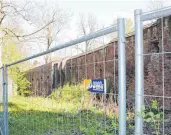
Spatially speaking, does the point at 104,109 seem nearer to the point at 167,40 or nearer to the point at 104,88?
the point at 104,88

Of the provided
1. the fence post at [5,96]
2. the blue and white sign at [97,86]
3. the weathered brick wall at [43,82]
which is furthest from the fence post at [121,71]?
the fence post at [5,96]

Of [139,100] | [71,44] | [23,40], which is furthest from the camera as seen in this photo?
[23,40]

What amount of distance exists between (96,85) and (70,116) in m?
0.77

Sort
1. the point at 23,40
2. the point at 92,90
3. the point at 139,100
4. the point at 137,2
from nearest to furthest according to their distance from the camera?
the point at 139,100, the point at 92,90, the point at 137,2, the point at 23,40

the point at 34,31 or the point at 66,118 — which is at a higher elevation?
the point at 34,31

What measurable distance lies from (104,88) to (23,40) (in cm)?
1515

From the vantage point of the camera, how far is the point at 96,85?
8.55 feet

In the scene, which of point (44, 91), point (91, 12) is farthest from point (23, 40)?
point (44, 91)

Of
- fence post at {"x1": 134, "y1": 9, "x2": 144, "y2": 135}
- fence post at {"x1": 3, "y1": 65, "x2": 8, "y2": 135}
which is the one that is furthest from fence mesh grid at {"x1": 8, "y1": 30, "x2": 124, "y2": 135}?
fence post at {"x1": 3, "y1": 65, "x2": 8, "y2": 135}

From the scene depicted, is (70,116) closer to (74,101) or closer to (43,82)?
(74,101)

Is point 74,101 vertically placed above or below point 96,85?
below

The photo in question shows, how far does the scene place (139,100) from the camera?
2152 mm

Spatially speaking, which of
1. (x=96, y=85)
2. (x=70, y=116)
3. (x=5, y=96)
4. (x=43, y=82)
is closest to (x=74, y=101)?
(x=70, y=116)

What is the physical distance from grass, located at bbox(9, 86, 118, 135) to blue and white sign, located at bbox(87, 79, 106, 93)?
0.25 meters
